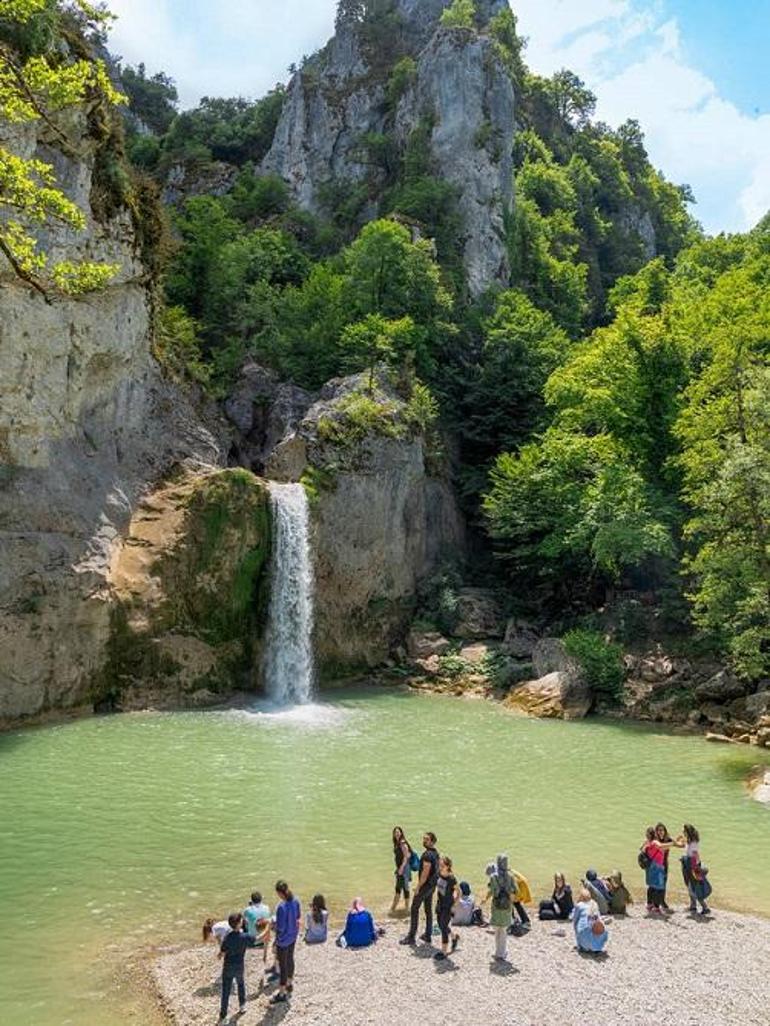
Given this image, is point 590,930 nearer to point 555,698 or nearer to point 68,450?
point 555,698

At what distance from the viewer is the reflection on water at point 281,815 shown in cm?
1093

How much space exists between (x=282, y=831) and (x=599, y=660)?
49.4 ft

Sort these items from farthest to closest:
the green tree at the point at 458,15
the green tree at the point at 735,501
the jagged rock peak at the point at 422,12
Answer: the jagged rock peak at the point at 422,12
the green tree at the point at 458,15
the green tree at the point at 735,501

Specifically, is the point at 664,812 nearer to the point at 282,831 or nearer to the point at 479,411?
the point at 282,831

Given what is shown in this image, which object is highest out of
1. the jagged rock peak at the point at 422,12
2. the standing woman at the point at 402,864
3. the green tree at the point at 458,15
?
the jagged rock peak at the point at 422,12

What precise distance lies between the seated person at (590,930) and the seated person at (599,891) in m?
1.02

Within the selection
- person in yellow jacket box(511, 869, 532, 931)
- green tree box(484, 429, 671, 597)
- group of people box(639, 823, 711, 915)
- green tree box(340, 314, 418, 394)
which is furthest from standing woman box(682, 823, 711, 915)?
green tree box(340, 314, 418, 394)

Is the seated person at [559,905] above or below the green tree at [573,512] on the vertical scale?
below

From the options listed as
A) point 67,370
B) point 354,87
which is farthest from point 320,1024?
point 354,87

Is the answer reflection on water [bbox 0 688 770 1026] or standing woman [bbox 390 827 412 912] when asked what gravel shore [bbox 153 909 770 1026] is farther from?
reflection on water [bbox 0 688 770 1026]

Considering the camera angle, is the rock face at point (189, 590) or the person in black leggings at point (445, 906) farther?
the rock face at point (189, 590)

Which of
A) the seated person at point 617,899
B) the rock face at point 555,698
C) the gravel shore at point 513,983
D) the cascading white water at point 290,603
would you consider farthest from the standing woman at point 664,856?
the cascading white water at point 290,603

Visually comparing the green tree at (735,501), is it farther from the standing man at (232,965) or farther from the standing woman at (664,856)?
the standing man at (232,965)

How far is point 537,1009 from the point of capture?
343 inches
